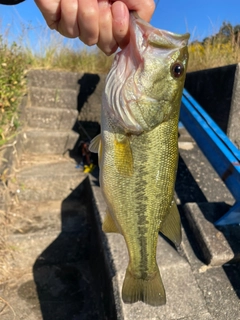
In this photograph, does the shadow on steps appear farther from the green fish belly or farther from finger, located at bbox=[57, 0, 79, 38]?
finger, located at bbox=[57, 0, 79, 38]

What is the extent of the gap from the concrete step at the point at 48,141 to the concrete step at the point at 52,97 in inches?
26.8

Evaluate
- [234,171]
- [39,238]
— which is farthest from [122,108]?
[39,238]

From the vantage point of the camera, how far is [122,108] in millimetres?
1534

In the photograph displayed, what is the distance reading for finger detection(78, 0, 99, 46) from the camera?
1.37m

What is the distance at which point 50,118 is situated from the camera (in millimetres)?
5309

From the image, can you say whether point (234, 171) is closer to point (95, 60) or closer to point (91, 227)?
point (91, 227)

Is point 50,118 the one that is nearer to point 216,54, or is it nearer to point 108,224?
point 216,54

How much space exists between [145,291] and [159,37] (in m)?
1.38

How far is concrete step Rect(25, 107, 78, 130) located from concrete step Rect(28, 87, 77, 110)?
0.21 meters

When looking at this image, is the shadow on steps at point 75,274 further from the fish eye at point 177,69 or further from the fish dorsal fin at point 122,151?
the fish eye at point 177,69

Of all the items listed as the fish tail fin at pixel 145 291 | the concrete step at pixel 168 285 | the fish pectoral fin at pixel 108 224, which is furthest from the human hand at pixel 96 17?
the concrete step at pixel 168 285

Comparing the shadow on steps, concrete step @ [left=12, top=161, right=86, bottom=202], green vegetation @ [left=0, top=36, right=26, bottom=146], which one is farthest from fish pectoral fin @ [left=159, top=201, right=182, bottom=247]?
green vegetation @ [left=0, top=36, right=26, bottom=146]

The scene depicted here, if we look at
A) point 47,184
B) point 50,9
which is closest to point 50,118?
point 47,184

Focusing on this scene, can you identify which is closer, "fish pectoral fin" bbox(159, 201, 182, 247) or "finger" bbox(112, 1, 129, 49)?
"finger" bbox(112, 1, 129, 49)
